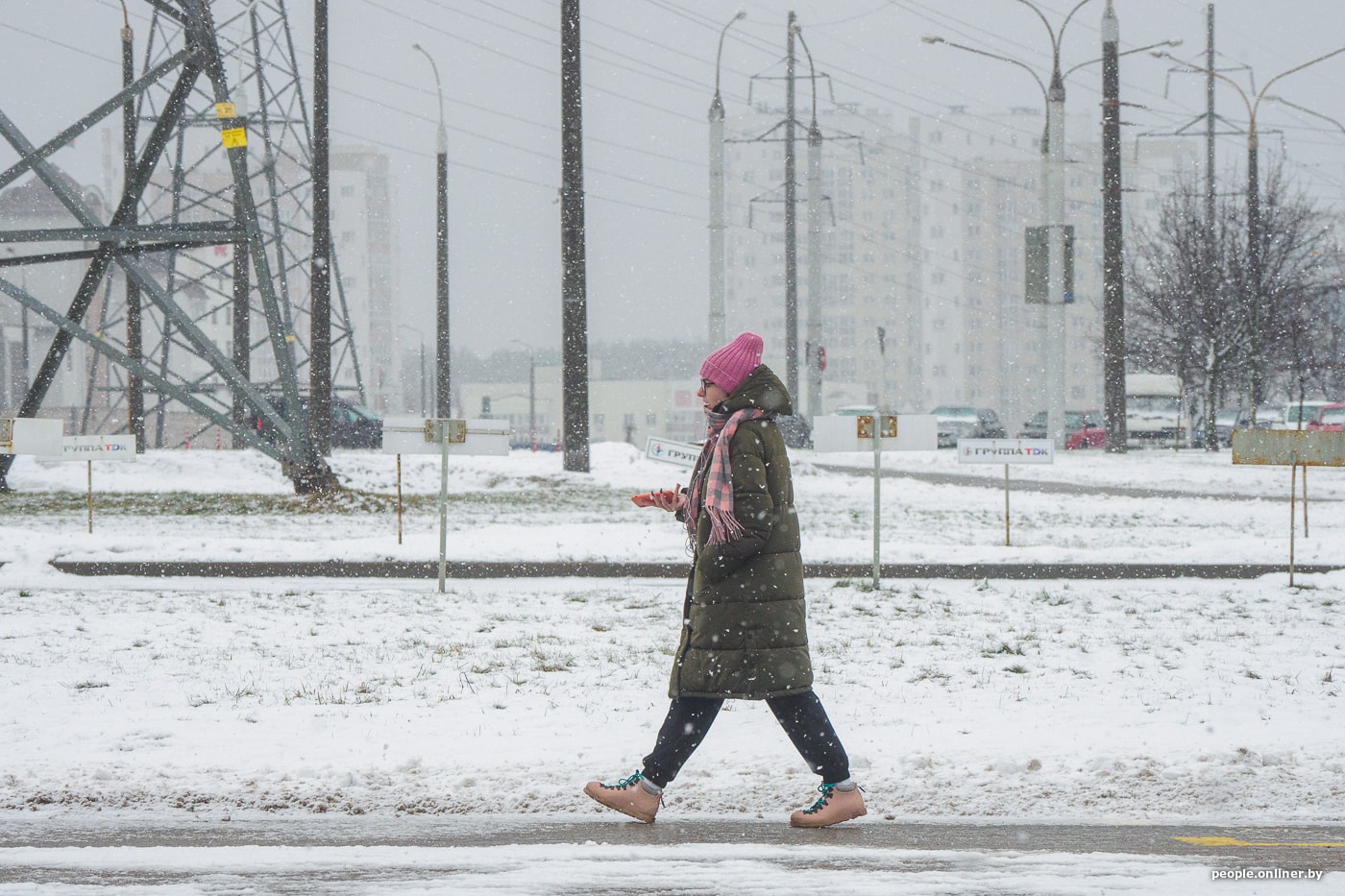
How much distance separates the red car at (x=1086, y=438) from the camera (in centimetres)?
5128

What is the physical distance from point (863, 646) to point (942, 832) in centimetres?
381

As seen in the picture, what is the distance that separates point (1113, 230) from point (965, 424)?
15403mm

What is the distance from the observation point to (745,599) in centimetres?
484

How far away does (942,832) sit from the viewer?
498cm

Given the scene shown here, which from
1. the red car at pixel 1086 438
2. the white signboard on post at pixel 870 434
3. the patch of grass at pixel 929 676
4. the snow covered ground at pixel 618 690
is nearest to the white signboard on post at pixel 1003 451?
the snow covered ground at pixel 618 690

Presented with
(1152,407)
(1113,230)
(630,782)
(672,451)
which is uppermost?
(1113,230)

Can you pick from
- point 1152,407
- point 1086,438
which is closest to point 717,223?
point 1086,438

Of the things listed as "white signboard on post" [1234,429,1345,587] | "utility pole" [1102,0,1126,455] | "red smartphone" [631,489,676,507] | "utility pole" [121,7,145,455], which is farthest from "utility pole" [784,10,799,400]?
"red smartphone" [631,489,676,507]

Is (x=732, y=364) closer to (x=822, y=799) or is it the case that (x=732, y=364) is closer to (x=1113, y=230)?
(x=822, y=799)

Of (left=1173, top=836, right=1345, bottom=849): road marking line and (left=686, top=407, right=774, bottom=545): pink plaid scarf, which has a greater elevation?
(left=686, top=407, right=774, bottom=545): pink plaid scarf

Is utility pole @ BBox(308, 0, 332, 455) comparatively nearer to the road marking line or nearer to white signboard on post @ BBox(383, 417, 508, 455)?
white signboard on post @ BBox(383, 417, 508, 455)

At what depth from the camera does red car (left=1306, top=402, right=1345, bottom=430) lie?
42.5 metres

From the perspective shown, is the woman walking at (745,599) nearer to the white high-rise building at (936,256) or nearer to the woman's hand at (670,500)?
the woman's hand at (670,500)

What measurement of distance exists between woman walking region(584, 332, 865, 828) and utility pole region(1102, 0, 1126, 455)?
30431 millimetres
